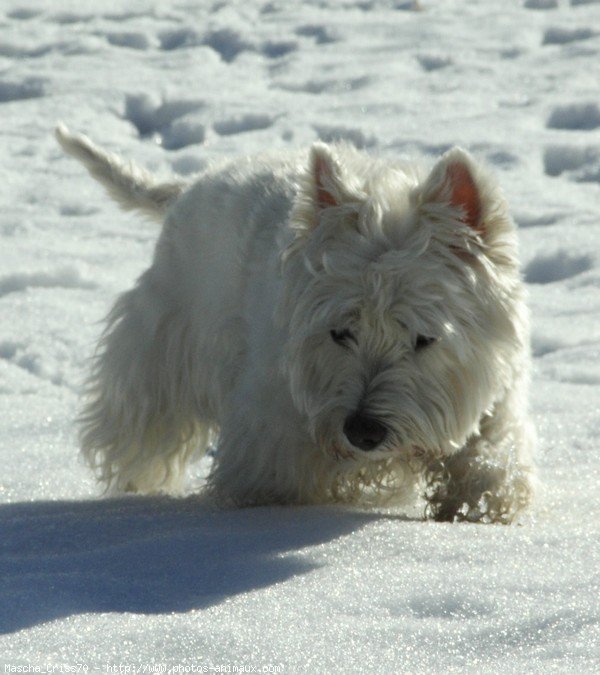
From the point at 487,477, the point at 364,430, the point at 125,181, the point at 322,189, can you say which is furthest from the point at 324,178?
the point at 125,181

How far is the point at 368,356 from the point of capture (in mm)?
3648

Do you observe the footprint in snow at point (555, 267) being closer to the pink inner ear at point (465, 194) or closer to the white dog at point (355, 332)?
the white dog at point (355, 332)

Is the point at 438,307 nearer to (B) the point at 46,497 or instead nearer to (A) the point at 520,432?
(A) the point at 520,432

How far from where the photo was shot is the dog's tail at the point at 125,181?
534cm

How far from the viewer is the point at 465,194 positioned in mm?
3676

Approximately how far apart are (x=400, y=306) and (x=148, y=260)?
408 cm

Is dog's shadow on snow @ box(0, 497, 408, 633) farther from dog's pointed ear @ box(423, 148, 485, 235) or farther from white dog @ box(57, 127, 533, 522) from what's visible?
dog's pointed ear @ box(423, 148, 485, 235)

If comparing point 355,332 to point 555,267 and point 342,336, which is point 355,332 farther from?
point 555,267

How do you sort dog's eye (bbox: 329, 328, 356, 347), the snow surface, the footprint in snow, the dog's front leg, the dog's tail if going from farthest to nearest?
the footprint in snow, the dog's tail, the dog's front leg, dog's eye (bbox: 329, 328, 356, 347), the snow surface

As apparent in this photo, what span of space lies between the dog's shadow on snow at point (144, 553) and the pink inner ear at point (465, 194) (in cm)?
88

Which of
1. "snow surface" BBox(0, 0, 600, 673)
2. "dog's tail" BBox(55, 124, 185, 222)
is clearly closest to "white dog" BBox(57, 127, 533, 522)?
"snow surface" BBox(0, 0, 600, 673)

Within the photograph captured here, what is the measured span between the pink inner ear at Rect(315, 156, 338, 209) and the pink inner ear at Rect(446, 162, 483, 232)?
0.33m

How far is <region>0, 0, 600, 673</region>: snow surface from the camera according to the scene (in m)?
2.73

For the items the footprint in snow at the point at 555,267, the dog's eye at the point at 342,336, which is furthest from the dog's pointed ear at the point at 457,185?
the footprint in snow at the point at 555,267
